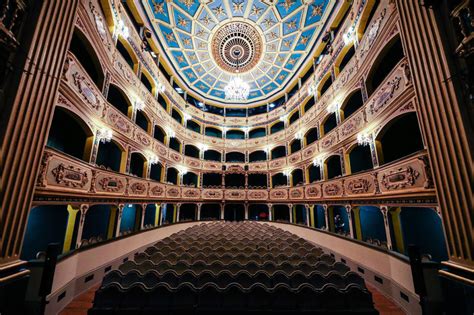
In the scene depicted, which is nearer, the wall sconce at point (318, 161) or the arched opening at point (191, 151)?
the wall sconce at point (318, 161)

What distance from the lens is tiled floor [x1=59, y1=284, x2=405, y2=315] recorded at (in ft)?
12.7

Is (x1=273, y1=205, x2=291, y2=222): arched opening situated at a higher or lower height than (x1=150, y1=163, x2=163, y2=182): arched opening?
lower

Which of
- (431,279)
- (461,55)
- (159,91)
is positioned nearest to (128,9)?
(159,91)

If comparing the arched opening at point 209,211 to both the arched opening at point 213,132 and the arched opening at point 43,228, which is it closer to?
the arched opening at point 213,132

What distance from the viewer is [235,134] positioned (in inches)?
678

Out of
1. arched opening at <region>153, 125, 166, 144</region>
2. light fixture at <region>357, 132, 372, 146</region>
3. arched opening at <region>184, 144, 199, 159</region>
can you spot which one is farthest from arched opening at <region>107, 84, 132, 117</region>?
light fixture at <region>357, 132, 372, 146</region>

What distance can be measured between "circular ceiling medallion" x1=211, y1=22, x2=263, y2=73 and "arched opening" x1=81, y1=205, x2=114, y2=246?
35.2 ft

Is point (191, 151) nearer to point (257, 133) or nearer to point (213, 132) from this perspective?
point (213, 132)

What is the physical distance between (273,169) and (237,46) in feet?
29.4

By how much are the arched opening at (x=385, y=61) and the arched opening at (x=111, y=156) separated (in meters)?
10.2

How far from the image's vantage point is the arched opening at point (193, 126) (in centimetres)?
1510

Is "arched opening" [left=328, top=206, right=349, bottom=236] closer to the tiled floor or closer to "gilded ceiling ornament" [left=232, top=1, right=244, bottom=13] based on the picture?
the tiled floor

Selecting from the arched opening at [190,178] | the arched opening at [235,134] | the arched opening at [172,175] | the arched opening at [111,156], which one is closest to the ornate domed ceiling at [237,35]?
the arched opening at [235,134]

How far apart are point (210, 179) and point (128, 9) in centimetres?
1207
